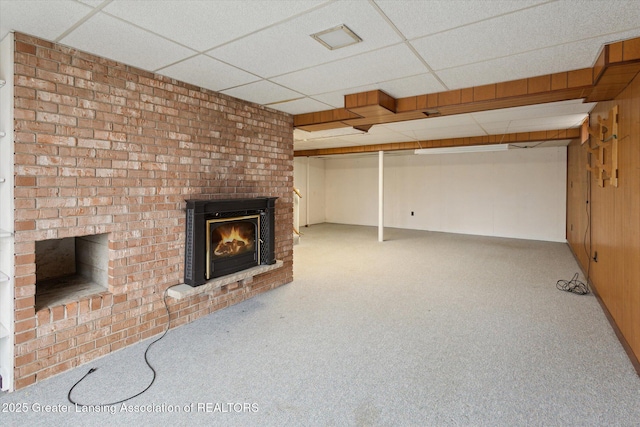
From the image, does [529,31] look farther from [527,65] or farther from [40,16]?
[40,16]

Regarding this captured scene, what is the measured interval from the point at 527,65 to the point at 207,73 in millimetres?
2730

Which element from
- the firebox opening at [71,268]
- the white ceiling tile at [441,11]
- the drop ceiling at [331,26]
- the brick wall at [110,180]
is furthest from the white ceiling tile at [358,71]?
the firebox opening at [71,268]

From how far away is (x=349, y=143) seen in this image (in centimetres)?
813

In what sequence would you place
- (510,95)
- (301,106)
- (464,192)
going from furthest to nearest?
(464,192)
(301,106)
(510,95)

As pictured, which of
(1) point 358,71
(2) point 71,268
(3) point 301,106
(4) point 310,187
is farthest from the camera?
(4) point 310,187

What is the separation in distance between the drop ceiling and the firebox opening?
1631 millimetres

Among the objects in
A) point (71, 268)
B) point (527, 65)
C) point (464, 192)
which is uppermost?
point (527, 65)

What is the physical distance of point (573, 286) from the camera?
15.3ft

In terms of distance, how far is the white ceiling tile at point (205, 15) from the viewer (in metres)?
1.92

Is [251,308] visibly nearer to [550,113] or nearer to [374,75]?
[374,75]

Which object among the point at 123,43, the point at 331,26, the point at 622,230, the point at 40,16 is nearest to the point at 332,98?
the point at 331,26

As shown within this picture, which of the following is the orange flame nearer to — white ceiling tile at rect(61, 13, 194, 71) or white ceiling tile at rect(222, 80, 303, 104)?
white ceiling tile at rect(222, 80, 303, 104)

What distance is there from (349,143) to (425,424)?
6775 millimetres

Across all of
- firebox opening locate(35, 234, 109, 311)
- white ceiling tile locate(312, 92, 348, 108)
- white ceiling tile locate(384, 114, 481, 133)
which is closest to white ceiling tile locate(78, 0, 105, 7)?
firebox opening locate(35, 234, 109, 311)
